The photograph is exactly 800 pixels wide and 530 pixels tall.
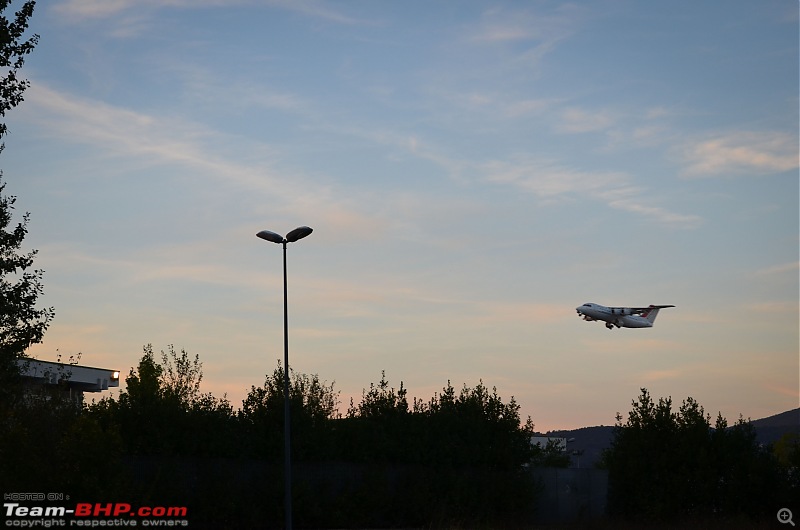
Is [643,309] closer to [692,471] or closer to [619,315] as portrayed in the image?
[619,315]

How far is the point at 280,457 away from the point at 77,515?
13803 millimetres

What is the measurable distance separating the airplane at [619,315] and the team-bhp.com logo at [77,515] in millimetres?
60708

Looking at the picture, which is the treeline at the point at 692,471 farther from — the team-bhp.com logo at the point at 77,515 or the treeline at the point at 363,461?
the team-bhp.com logo at the point at 77,515

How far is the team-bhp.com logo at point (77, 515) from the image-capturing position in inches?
994

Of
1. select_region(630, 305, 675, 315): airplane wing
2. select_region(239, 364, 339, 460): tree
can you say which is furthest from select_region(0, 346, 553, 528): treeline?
select_region(630, 305, 675, 315): airplane wing

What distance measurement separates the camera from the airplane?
276 ft

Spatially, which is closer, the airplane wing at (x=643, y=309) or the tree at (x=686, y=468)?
the tree at (x=686, y=468)

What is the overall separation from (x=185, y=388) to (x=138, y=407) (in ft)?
78.9

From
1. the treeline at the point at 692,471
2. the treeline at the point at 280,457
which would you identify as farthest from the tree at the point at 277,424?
the treeline at the point at 692,471

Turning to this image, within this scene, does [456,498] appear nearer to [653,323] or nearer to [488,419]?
[488,419]

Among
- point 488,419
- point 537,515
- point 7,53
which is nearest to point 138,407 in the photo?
point 7,53

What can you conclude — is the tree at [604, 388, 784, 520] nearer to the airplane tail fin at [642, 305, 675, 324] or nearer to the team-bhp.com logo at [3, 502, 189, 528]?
the team-bhp.com logo at [3, 502, 189, 528]

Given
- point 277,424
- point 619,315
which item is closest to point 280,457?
point 277,424

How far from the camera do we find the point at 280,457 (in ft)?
131
